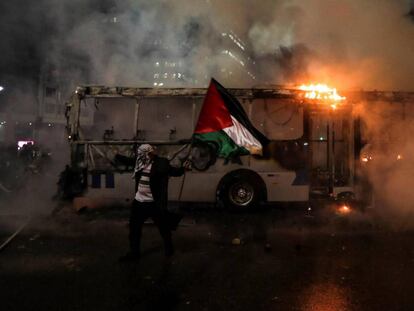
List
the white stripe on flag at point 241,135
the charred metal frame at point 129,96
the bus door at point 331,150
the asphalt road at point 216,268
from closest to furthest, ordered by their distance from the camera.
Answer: the asphalt road at point 216,268 < the white stripe on flag at point 241,135 < the charred metal frame at point 129,96 < the bus door at point 331,150

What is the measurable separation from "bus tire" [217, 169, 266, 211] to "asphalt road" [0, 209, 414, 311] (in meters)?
0.84

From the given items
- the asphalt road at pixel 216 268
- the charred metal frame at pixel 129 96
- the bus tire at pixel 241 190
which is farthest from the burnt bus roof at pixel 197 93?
the asphalt road at pixel 216 268

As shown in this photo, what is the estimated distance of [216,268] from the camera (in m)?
4.92

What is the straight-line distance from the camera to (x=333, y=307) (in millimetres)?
3768

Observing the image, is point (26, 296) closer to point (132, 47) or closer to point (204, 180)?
point (204, 180)

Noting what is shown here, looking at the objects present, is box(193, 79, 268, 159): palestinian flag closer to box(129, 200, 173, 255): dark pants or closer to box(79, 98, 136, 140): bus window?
box(129, 200, 173, 255): dark pants

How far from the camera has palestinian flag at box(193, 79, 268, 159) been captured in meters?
6.57

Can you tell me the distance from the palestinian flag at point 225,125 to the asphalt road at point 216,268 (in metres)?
1.56

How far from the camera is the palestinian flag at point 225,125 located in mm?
6566

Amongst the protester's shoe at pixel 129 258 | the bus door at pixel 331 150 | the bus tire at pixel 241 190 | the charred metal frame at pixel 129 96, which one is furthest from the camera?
the bus door at pixel 331 150

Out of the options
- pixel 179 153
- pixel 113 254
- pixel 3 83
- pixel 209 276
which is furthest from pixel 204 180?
pixel 3 83

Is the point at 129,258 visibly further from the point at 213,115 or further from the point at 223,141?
the point at 213,115

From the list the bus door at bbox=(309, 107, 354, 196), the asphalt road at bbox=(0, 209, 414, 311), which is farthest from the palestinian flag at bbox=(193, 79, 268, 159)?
the bus door at bbox=(309, 107, 354, 196)

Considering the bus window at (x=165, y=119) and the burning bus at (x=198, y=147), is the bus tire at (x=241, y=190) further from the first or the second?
the bus window at (x=165, y=119)
